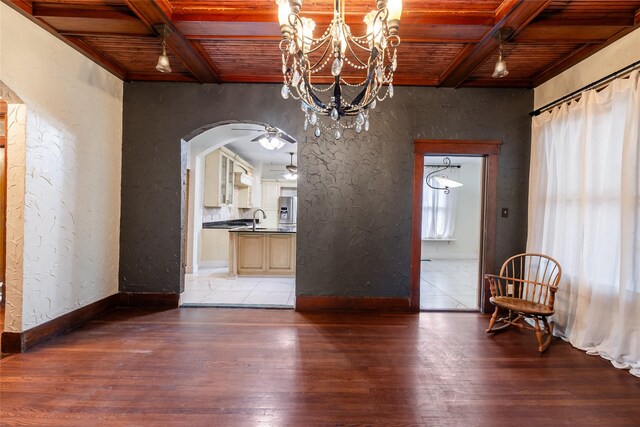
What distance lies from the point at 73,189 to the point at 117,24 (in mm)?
1584

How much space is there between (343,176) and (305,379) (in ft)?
7.34

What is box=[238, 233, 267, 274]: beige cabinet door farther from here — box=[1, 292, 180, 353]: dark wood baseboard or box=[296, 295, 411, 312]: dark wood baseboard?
box=[296, 295, 411, 312]: dark wood baseboard

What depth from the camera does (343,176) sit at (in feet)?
12.0

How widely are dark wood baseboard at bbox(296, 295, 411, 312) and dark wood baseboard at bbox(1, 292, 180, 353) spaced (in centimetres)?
158

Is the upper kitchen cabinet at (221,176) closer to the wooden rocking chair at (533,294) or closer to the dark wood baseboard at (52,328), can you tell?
the dark wood baseboard at (52,328)

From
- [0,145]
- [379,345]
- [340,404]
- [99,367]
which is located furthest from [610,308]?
[0,145]

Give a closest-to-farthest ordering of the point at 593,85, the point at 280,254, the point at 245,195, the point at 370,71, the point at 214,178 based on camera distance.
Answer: the point at 370,71 < the point at 593,85 < the point at 280,254 < the point at 214,178 < the point at 245,195

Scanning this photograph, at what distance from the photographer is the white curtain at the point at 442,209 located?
8383 millimetres

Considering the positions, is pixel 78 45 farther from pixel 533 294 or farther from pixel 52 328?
pixel 533 294

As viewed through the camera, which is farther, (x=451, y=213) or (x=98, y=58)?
(x=451, y=213)

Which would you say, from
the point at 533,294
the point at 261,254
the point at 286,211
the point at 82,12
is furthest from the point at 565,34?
the point at 286,211

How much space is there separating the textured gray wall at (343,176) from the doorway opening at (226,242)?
15.2 inches

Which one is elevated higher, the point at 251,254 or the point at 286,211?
the point at 286,211

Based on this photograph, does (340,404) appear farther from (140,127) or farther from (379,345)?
(140,127)
